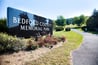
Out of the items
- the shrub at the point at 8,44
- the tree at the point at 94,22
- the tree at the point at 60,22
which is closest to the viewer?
the shrub at the point at 8,44

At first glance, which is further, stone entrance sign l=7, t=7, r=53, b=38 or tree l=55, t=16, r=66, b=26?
tree l=55, t=16, r=66, b=26

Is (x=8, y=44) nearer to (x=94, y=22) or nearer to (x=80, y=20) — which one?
(x=94, y=22)

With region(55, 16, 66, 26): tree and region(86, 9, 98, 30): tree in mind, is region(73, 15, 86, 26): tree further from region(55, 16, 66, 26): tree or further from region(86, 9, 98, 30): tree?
region(86, 9, 98, 30): tree

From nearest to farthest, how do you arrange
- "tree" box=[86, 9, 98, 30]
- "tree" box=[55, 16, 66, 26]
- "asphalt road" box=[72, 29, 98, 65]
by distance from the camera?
"asphalt road" box=[72, 29, 98, 65]
"tree" box=[86, 9, 98, 30]
"tree" box=[55, 16, 66, 26]

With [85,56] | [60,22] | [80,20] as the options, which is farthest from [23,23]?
[80,20]

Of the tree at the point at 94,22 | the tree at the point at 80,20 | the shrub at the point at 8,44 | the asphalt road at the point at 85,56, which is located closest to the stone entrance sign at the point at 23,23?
the shrub at the point at 8,44

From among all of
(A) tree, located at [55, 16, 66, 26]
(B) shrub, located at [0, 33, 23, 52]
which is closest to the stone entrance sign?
(B) shrub, located at [0, 33, 23, 52]

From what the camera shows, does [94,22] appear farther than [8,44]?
Yes

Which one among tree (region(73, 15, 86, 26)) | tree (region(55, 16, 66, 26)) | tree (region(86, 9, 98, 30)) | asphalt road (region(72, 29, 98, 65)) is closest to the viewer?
asphalt road (region(72, 29, 98, 65))

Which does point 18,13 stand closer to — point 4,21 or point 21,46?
point 4,21

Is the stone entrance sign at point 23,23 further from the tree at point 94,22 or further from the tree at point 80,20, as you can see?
the tree at point 80,20

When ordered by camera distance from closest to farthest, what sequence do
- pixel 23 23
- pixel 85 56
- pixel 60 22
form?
1. pixel 85 56
2. pixel 23 23
3. pixel 60 22

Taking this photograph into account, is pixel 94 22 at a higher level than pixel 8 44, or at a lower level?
higher

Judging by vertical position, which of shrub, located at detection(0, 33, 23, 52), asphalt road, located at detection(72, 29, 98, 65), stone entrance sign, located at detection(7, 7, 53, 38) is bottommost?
asphalt road, located at detection(72, 29, 98, 65)
